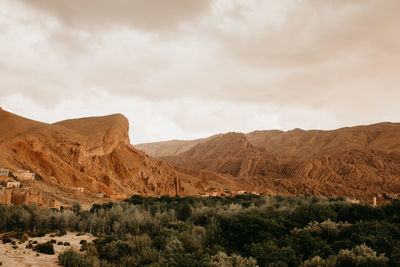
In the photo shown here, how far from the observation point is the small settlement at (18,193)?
87.1 feet

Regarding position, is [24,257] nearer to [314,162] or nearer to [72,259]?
[72,259]

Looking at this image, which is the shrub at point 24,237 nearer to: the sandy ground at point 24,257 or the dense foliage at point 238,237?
the sandy ground at point 24,257

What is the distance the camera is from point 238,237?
647 inches

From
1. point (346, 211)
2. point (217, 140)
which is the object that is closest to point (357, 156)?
point (217, 140)

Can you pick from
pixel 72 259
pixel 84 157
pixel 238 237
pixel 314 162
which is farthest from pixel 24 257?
pixel 314 162

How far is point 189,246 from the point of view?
13.9 m

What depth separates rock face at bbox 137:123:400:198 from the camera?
7275cm

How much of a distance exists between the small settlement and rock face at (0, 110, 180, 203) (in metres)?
2.58

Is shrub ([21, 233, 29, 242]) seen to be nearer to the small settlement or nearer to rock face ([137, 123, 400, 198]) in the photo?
the small settlement

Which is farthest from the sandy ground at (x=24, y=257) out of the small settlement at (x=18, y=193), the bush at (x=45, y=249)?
the small settlement at (x=18, y=193)

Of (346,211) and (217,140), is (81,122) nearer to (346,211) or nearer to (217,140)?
(346,211)

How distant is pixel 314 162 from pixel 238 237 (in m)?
79.1

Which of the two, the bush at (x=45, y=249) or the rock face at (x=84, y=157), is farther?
the rock face at (x=84, y=157)

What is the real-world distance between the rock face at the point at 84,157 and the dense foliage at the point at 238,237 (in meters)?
14.2
